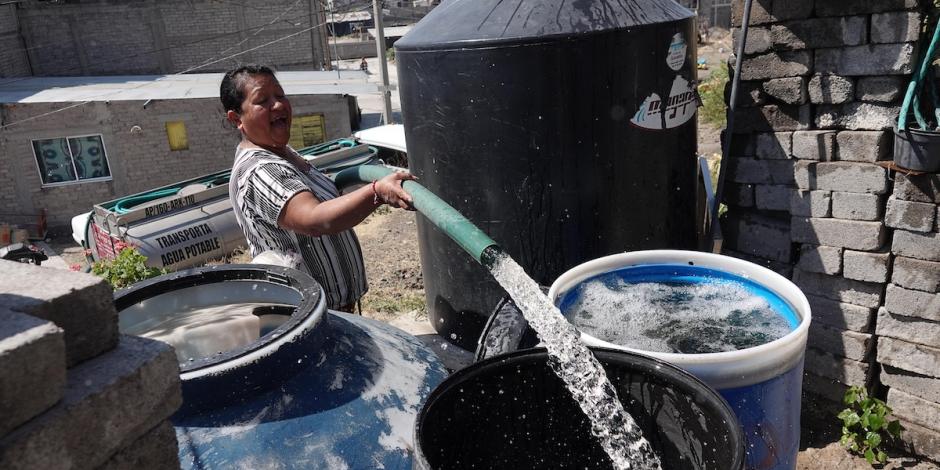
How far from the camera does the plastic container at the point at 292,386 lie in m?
1.66

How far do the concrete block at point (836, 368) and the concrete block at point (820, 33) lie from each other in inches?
64.9

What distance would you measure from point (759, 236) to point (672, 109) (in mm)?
1365

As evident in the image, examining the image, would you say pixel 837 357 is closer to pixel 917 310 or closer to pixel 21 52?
pixel 917 310

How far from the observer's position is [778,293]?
6.50 ft

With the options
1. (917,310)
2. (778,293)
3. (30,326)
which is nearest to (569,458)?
(778,293)

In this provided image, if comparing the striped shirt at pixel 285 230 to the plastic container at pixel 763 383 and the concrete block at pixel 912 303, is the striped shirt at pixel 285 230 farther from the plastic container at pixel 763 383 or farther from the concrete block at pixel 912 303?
the concrete block at pixel 912 303

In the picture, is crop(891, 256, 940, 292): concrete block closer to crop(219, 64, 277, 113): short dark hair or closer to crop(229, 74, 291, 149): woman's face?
crop(229, 74, 291, 149): woman's face

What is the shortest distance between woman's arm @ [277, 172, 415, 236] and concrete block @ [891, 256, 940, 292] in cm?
250

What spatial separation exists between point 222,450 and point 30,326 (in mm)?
809

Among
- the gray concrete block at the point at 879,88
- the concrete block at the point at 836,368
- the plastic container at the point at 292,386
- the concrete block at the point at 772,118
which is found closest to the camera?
the plastic container at the point at 292,386

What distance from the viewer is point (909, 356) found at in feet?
10.9

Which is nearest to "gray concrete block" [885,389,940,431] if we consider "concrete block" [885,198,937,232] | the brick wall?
"concrete block" [885,198,937,232]

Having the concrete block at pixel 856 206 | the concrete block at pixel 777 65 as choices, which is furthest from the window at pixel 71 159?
the concrete block at pixel 856 206

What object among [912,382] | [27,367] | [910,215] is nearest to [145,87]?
[910,215]
